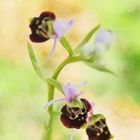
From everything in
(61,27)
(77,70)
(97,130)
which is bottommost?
(97,130)

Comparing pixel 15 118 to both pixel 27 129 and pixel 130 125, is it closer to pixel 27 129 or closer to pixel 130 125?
pixel 27 129

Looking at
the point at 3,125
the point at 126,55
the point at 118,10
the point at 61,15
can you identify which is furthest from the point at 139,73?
the point at 3,125

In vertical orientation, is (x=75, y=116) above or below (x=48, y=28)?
below

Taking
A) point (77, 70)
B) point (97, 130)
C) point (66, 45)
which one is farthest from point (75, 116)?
point (77, 70)

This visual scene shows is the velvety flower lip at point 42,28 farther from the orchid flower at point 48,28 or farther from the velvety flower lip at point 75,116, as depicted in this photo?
the velvety flower lip at point 75,116

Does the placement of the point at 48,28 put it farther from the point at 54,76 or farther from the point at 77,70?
the point at 77,70

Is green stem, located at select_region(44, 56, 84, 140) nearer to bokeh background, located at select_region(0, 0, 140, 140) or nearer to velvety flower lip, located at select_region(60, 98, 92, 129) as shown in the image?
velvety flower lip, located at select_region(60, 98, 92, 129)

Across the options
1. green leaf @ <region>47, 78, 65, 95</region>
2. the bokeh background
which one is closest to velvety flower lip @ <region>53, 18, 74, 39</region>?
green leaf @ <region>47, 78, 65, 95</region>
